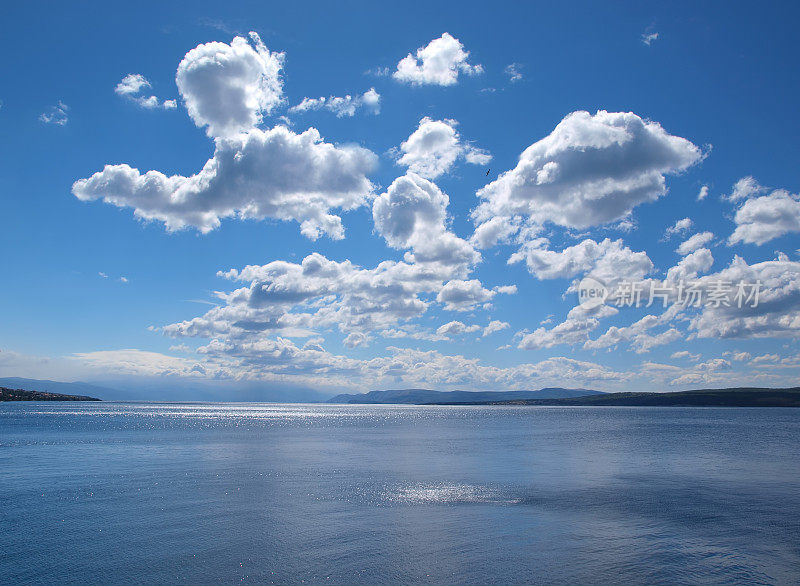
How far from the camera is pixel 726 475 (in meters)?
51.1

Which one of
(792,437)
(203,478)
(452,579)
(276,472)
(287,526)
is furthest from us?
(792,437)

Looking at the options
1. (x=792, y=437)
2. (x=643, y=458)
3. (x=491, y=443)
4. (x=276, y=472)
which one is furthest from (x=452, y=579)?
(x=792, y=437)

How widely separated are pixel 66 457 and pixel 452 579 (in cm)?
5807

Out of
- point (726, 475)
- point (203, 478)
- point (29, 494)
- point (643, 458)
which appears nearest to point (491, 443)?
point (643, 458)

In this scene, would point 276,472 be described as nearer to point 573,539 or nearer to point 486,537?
point 486,537

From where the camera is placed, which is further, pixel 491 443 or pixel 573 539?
pixel 491 443

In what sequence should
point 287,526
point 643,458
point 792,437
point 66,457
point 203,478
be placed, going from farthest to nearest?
point 792,437 → point 643,458 → point 66,457 → point 203,478 → point 287,526

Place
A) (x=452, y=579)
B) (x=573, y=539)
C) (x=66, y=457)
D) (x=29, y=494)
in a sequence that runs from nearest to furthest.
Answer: (x=452, y=579) < (x=573, y=539) < (x=29, y=494) < (x=66, y=457)

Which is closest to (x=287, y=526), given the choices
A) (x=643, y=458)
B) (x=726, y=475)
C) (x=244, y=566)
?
(x=244, y=566)

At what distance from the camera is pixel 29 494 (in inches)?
1519

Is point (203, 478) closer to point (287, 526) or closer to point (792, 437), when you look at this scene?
point (287, 526)

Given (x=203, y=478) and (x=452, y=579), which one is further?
(x=203, y=478)

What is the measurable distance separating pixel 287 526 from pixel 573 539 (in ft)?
54.4

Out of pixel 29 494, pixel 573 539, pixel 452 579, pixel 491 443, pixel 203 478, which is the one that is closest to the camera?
pixel 452 579
